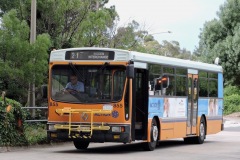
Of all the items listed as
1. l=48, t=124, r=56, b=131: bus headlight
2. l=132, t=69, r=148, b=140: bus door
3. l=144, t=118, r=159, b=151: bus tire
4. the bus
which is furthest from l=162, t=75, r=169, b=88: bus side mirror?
l=48, t=124, r=56, b=131: bus headlight

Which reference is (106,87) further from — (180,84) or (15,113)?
(180,84)

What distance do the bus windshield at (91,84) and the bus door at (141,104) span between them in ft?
3.65

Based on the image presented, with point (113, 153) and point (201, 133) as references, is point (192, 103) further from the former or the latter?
point (113, 153)

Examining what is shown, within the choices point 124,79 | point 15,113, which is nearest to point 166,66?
point 124,79

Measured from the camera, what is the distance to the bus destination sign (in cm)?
1828

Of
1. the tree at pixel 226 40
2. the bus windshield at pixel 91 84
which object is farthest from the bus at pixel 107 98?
the tree at pixel 226 40

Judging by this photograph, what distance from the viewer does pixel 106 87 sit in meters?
18.2

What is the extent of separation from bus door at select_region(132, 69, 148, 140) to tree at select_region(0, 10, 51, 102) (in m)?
3.68

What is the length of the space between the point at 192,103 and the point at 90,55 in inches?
243

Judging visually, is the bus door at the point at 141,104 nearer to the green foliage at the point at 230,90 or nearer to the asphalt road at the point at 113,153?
the asphalt road at the point at 113,153

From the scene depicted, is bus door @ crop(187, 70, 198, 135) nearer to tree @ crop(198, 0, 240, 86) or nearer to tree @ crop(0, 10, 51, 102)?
tree @ crop(0, 10, 51, 102)

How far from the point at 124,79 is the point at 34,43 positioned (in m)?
4.44

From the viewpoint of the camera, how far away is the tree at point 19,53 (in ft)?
68.6

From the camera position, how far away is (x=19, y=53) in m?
21.0
